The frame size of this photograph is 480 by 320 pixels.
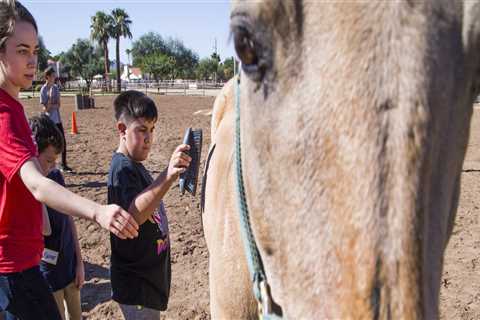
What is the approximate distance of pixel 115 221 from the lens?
5.83ft

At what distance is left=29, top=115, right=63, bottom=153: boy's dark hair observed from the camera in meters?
3.14

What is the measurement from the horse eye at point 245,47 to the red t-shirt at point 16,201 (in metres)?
1.25

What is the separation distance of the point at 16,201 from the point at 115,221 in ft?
2.58

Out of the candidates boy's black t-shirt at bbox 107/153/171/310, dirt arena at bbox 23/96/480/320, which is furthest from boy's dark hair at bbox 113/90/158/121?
dirt arena at bbox 23/96/480/320

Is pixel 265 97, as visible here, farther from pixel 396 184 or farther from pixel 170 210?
pixel 170 210

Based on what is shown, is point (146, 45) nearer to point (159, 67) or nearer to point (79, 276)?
point (159, 67)

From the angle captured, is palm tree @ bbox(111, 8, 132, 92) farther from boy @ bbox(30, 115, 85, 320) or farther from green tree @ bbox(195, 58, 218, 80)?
boy @ bbox(30, 115, 85, 320)

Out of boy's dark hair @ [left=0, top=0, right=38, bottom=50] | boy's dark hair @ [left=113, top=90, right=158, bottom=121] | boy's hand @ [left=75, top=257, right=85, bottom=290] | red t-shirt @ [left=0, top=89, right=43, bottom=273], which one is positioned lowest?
boy's hand @ [left=75, top=257, right=85, bottom=290]

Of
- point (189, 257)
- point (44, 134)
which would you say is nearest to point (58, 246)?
point (44, 134)

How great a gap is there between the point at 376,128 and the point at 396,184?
0.13m

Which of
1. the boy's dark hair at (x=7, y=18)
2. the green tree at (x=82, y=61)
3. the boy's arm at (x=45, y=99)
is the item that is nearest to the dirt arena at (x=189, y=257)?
the boy's arm at (x=45, y=99)

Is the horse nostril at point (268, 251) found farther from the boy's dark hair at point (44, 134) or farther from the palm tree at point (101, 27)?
the palm tree at point (101, 27)

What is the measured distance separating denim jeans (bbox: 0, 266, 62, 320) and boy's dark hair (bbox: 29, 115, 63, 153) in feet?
3.64

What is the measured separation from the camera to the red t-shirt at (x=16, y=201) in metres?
2.03
